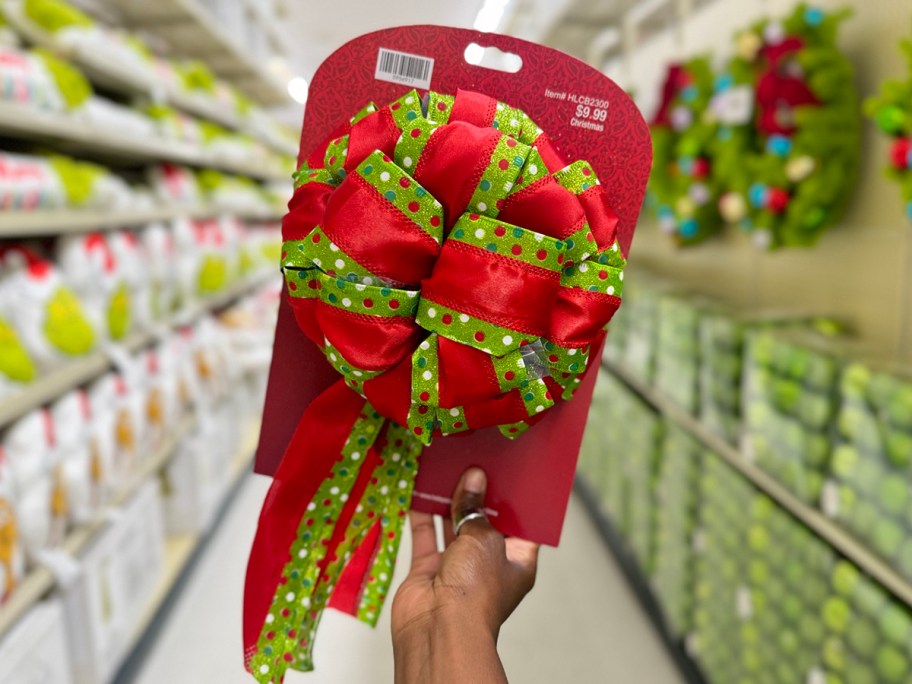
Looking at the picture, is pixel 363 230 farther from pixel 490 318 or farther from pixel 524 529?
pixel 524 529

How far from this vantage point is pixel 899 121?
96cm

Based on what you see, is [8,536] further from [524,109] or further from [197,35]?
[197,35]

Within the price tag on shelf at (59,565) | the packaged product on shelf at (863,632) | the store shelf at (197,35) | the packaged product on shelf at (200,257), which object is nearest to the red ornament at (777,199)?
the packaged product on shelf at (863,632)

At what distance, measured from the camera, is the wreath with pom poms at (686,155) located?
1.62 metres

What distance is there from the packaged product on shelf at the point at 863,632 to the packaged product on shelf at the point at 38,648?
1.31m

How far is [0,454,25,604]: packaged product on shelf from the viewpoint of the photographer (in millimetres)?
1182

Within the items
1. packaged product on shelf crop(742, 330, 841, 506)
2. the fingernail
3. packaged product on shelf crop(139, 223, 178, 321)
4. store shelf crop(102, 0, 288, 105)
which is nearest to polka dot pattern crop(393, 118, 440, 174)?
the fingernail

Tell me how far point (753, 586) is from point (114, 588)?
138 centimetres

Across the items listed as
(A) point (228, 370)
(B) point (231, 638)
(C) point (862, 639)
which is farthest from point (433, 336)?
(A) point (228, 370)

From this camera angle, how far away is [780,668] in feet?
4.09

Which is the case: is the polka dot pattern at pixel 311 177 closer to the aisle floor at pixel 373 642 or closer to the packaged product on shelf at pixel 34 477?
the aisle floor at pixel 373 642

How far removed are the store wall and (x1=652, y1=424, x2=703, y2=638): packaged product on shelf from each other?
1.37 feet

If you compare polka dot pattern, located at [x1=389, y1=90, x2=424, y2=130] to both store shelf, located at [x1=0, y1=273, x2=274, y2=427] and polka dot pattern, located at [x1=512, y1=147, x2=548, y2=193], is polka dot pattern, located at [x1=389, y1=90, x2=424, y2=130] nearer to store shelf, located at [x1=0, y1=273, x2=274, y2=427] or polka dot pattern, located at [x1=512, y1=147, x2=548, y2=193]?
polka dot pattern, located at [x1=512, y1=147, x2=548, y2=193]

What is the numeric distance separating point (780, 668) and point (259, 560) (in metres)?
1.06
